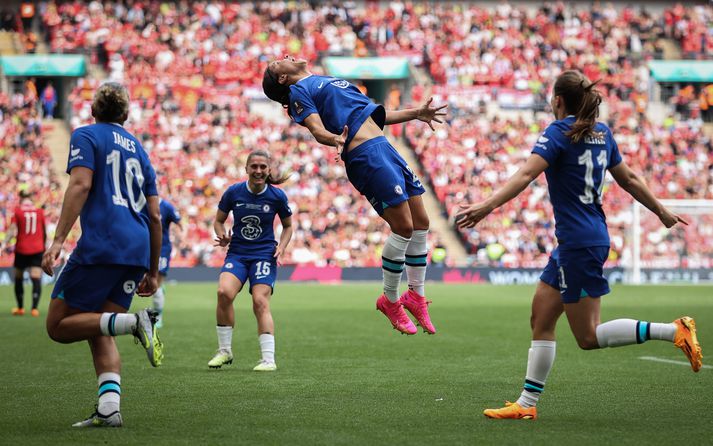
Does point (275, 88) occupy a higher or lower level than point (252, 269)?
higher

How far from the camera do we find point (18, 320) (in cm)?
1820

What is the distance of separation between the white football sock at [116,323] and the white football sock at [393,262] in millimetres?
2526

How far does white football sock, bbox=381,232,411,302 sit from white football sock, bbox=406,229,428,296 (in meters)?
0.15

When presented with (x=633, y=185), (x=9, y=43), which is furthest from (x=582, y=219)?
(x=9, y=43)

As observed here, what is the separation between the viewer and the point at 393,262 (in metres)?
8.69

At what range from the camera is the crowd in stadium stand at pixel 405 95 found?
35.1 metres

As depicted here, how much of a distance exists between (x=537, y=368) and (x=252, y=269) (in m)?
4.77

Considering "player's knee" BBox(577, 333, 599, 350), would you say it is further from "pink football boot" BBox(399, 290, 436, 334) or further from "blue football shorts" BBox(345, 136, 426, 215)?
"blue football shorts" BBox(345, 136, 426, 215)

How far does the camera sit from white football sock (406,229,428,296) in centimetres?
880

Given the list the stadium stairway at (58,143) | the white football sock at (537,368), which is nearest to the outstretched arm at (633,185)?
the white football sock at (537,368)

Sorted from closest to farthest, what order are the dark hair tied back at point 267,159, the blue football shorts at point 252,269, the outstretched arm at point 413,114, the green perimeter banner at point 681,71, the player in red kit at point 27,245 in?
the outstretched arm at point 413,114 → the blue football shorts at point 252,269 → the dark hair tied back at point 267,159 → the player in red kit at point 27,245 → the green perimeter banner at point 681,71

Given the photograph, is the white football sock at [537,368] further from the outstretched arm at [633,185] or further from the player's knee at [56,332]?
the player's knee at [56,332]

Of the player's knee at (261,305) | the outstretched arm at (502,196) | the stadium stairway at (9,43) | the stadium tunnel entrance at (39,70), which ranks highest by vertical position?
the stadium stairway at (9,43)

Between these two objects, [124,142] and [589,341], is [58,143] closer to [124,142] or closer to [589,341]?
[124,142]
